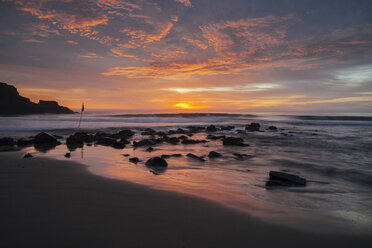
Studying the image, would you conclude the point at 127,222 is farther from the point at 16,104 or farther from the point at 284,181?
the point at 16,104

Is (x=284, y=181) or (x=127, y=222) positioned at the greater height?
(x=127, y=222)

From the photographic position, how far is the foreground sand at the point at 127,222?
2.36 metres

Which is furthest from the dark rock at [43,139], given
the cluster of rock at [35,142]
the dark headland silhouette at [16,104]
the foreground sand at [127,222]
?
the dark headland silhouette at [16,104]

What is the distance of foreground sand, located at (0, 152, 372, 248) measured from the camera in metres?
2.36

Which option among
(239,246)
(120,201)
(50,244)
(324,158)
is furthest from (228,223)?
(324,158)

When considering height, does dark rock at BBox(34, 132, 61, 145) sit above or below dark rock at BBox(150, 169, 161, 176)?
above

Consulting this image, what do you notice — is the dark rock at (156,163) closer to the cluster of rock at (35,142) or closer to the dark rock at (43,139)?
the cluster of rock at (35,142)

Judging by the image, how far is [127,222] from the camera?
108 inches

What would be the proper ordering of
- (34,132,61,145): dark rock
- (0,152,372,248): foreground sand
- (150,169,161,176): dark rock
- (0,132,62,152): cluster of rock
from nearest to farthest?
(0,152,372,248): foreground sand < (150,169,161,176): dark rock < (0,132,62,152): cluster of rock < (34,132,61,145): dark rock

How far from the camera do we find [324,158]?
8.88 m

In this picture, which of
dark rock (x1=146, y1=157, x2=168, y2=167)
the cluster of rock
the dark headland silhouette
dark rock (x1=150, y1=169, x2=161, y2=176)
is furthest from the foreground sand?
the dark headland silhouette

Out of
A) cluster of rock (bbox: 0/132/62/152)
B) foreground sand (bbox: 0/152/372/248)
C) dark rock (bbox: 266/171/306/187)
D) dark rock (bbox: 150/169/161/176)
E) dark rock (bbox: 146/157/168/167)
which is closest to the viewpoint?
foreground sand (bbox: 0/152/372/248)

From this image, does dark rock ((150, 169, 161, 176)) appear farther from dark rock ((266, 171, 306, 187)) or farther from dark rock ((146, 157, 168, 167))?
dark rock ((266, 171, 306, 187))

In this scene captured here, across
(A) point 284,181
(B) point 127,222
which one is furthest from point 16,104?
(A) point 284,181
